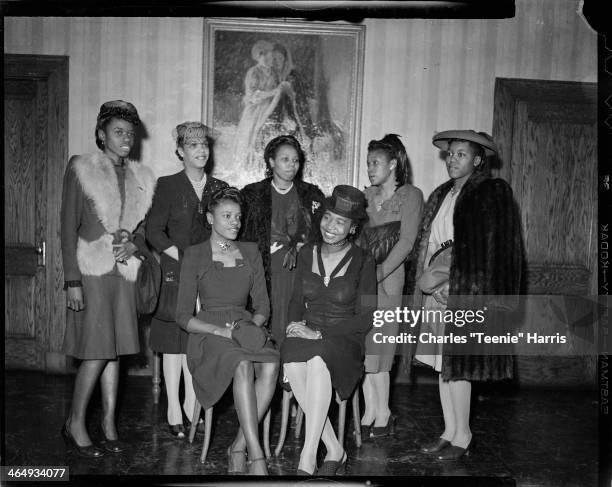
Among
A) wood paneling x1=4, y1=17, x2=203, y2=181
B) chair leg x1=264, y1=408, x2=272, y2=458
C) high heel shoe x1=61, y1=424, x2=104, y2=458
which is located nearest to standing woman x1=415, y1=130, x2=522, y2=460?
chair leg x1=264, y1=408, x2=272, y2=458

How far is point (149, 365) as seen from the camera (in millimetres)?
4809

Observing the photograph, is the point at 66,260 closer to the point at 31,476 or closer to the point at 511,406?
the point at 31,476

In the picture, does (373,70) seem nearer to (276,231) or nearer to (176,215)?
(276,231)

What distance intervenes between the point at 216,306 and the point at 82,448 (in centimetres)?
102

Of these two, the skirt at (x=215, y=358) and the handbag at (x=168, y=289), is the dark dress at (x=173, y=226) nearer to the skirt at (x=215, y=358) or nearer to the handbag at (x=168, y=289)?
the handbag at (x=168, y=289)

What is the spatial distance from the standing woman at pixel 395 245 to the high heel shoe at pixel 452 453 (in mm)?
403

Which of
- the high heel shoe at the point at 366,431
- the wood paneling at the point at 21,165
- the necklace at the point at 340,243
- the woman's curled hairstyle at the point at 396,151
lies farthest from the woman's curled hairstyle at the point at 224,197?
the wood paneling at the point at 21,165

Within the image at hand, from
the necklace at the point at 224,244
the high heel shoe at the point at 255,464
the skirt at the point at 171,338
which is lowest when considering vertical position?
the high heel shoe at the point at 255,464

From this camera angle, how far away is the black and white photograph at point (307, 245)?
333cm

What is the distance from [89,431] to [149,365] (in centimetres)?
108

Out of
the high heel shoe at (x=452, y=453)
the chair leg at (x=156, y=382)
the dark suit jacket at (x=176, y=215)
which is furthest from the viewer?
the chair leg at (x=156, y=382)

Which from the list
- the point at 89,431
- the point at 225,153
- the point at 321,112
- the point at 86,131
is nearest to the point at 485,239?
the point at 321,112

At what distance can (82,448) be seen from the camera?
3361 millimetres

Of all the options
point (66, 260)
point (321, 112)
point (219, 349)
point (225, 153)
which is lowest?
point (219, 349)
